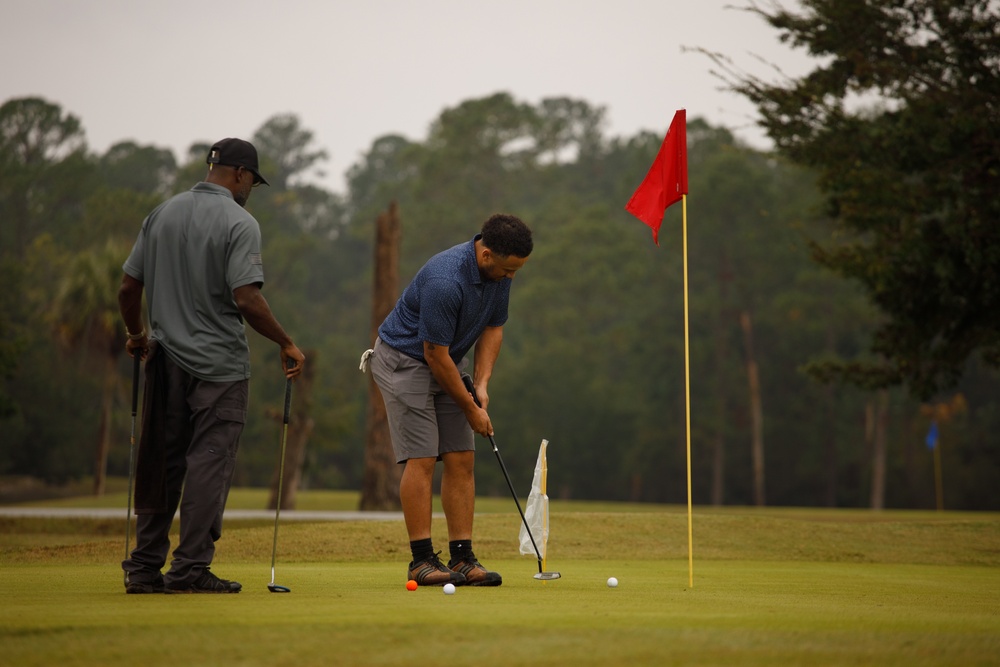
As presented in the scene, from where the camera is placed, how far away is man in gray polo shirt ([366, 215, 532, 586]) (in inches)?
256

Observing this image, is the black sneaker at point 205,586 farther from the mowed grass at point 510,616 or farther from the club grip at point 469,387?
the club grip at point 469,387

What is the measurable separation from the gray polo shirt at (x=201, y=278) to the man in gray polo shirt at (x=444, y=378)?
96 centimetres

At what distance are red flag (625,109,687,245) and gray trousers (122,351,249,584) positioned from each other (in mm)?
3069

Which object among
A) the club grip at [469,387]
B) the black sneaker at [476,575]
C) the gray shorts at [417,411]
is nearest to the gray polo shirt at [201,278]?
the gray shorts at [417,411]

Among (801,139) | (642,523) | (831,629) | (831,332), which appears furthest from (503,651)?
(831,332)

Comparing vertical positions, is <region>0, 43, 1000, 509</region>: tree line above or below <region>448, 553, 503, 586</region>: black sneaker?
above

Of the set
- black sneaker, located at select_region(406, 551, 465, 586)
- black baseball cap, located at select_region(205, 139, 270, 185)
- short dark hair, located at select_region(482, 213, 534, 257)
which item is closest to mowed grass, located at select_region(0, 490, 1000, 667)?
black sneaker, located at select_region(406, 551, 465, 586)

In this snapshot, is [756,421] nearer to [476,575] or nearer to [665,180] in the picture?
[665,180]

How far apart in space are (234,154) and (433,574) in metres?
2.44

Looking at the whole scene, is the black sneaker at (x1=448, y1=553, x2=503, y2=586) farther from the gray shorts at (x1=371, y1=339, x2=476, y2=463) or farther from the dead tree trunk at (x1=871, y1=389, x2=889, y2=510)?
the dead tree trunk at (x1=871, y1=389, x2=889, y2=510)

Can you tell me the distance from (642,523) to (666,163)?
6.14 metres

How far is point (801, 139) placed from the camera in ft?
72.0

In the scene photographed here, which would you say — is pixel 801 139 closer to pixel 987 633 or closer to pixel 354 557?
pixel 354 557

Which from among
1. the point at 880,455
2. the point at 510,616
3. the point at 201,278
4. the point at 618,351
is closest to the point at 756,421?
the point at 880,455
